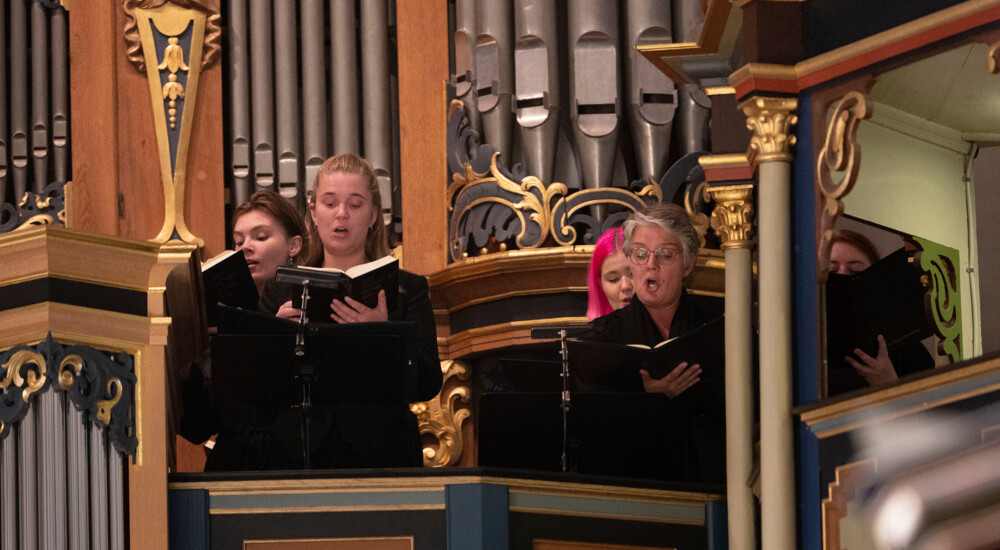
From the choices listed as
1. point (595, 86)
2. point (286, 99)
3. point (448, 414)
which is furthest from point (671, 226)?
point (286, 99)

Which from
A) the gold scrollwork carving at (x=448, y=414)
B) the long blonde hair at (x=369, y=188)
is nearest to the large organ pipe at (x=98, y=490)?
the long blonde hair at (x=369, y=188)

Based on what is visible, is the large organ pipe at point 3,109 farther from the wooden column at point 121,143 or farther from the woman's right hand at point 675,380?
the woman's right hand at point 675,380

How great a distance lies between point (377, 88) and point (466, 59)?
0.45m

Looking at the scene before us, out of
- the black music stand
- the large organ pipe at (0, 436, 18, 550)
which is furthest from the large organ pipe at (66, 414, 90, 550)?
the black music stand

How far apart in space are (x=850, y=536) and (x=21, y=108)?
451cm

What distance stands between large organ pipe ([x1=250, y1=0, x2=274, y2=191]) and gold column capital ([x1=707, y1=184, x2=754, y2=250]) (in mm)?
2697

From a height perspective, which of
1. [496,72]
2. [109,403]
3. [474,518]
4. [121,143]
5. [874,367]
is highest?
[496,72]

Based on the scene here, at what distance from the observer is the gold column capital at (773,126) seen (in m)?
5.42

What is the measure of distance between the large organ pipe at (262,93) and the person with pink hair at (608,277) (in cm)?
199

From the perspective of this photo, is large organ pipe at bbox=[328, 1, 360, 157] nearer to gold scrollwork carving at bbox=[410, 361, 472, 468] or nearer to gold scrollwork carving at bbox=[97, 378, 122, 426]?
gold scrollwork carving at bbox=[410, 361, 472, 468]

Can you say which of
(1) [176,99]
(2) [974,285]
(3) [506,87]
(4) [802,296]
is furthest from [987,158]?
(1) [176,99]

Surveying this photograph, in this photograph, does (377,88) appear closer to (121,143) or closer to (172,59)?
(172,59)

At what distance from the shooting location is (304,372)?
220 inches

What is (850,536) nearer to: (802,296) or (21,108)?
(802,296)
